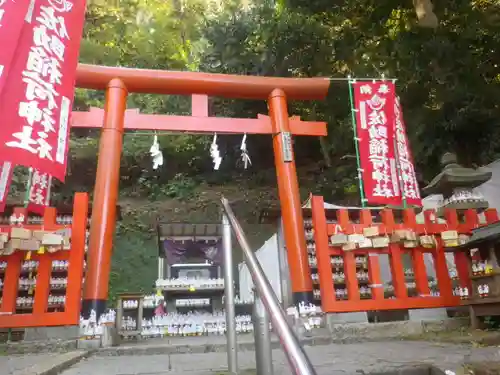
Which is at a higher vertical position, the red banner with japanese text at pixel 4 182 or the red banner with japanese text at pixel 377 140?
the red banner with japanese text at pixel 377 140

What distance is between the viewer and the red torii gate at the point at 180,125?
20.6 feet

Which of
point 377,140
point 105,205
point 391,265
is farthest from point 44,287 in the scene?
point 377,140

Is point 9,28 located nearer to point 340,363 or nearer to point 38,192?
point 340,363

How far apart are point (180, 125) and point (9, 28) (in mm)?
3879

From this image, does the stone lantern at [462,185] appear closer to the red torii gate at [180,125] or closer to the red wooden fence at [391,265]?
the red wooden fence at [391,265]

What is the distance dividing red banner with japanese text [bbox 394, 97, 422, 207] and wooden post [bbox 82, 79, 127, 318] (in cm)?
470

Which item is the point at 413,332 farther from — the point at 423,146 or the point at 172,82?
the point at 423,146

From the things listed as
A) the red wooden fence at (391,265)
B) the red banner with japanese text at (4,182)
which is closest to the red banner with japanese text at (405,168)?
the red wooden fence at (391,265)

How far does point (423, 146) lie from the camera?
14.0 m

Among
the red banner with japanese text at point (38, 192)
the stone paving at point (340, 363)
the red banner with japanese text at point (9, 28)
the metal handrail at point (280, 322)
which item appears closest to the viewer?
the metal handrail at point (280, 322)

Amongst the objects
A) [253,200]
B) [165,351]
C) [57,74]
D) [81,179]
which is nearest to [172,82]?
[57,74]

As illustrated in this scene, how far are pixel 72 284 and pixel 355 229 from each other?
4.10 metres

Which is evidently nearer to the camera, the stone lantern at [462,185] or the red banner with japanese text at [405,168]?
the red banner with japanese text at [405,168]

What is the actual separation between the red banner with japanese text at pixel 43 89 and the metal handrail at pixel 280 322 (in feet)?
9.77
